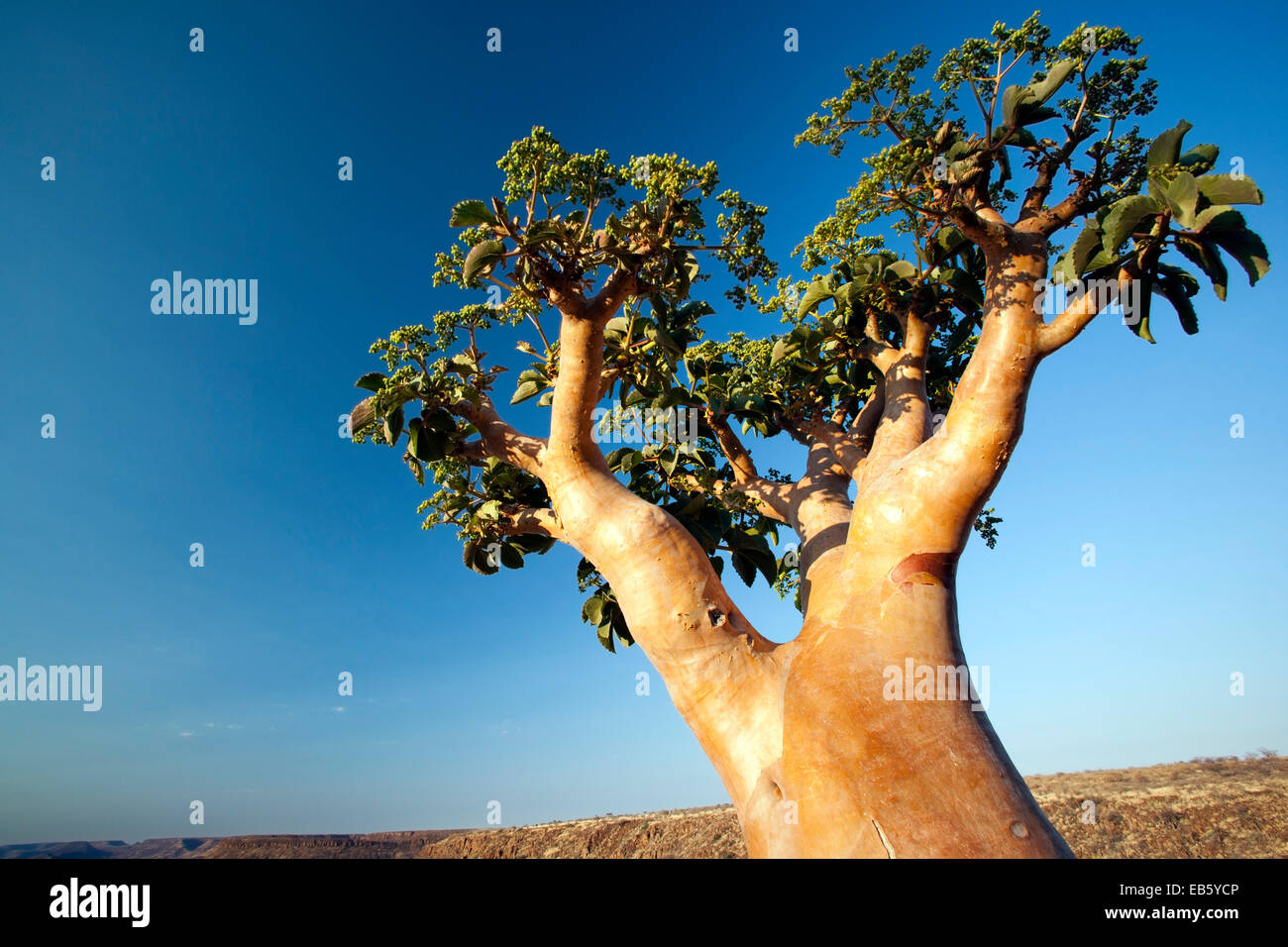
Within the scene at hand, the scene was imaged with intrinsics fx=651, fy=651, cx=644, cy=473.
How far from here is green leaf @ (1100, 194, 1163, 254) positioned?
4.16m

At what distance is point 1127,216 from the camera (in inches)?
165

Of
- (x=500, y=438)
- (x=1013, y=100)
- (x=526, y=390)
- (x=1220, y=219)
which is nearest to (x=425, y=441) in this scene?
(x=500, y=438)

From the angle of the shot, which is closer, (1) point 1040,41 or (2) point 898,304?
(1) point 1040,41

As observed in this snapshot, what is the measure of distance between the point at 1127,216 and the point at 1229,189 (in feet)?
1.62

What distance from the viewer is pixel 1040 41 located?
5.62 m

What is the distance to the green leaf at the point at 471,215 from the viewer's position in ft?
16.5

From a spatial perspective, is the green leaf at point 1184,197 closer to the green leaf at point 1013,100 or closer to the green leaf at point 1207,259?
the green leaf at point 1207,259

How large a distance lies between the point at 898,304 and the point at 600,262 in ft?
11.9

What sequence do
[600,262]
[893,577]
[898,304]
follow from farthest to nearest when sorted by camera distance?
1. [898,304]
2. [600,262]
3. [893,577]

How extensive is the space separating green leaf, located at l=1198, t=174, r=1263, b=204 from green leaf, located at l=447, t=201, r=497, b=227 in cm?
478

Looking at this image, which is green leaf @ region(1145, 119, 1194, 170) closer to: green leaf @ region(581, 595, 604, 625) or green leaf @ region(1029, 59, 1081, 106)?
green leaf @ region(1029, 59, 1081, 106)

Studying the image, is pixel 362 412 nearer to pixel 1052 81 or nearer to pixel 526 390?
pixel 526 390
